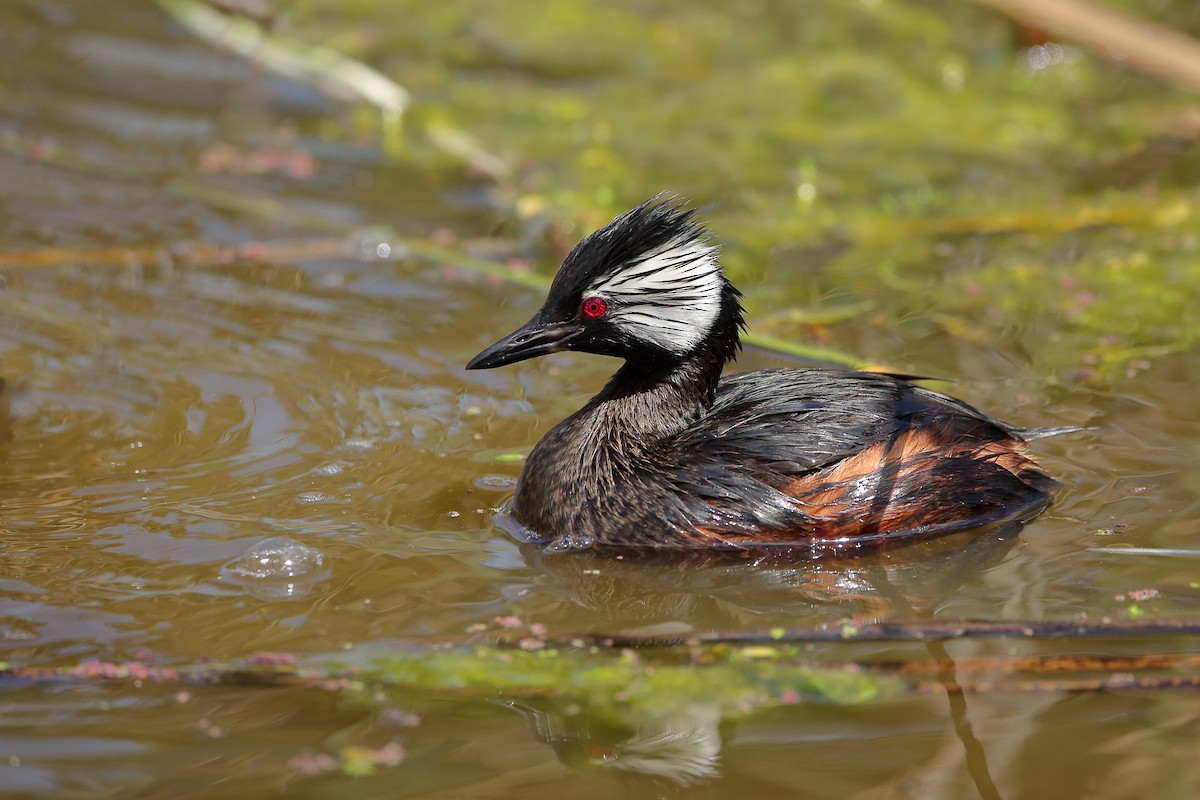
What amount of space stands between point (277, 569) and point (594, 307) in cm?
152

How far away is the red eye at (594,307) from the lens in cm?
545

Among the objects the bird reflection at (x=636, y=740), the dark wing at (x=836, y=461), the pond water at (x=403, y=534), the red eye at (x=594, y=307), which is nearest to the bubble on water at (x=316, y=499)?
the pond water at (x=403, y=534)

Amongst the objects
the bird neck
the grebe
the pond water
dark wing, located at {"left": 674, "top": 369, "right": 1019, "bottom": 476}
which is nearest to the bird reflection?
the pond water

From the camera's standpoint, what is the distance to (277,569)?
16.5ft

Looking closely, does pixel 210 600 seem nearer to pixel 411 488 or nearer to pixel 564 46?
pixel 411 488

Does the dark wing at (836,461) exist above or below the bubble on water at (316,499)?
above

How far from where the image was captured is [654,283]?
212 inches

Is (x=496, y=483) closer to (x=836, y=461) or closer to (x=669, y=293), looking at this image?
(x=669, y=293)

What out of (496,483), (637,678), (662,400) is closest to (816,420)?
(662,400)

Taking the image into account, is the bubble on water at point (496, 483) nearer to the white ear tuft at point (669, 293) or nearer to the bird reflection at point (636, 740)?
the white ear tuft at point (669, 293)

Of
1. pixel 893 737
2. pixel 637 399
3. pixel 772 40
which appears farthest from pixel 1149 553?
pixel 772 40

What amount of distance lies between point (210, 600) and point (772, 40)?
758cm

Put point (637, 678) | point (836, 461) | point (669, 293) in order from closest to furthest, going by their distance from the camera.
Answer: point (637, 678)
point (836, 461)
point (669, 293)

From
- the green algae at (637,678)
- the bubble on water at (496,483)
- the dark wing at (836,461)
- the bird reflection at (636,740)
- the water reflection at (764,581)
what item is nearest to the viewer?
the bird reflection at (636,740)
